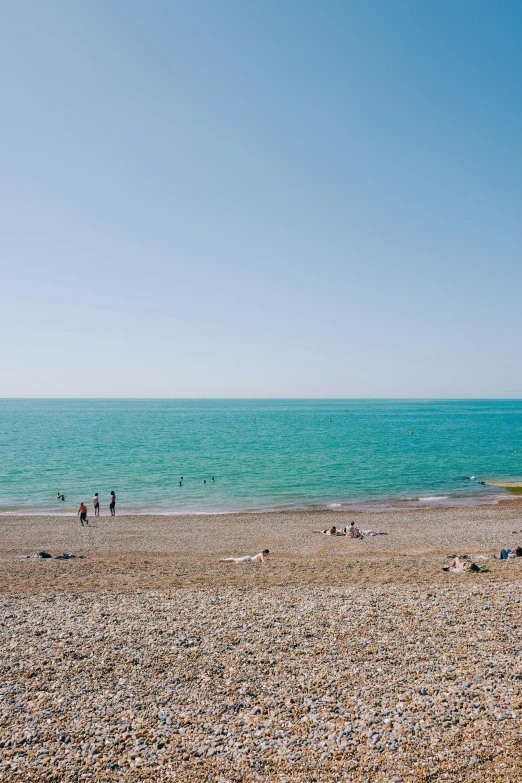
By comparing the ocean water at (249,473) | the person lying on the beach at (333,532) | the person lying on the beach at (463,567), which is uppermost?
the person lying on the beach at (463,567)

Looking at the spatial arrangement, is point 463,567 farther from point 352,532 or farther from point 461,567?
point 352,532

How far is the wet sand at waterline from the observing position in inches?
324

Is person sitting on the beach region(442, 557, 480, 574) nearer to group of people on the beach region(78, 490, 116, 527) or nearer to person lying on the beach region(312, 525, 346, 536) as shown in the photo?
person lying on the beach region(312, 525, 346, 536)

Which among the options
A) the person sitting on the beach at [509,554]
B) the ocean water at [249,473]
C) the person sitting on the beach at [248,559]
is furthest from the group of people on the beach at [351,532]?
the ocean water at [249,473]

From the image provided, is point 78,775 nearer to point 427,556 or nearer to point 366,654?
point 366,654

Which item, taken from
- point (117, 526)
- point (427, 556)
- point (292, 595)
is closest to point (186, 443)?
point (117, 526)

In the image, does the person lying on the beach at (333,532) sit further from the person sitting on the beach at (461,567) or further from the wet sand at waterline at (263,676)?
the person sitting on the beach at (461,567)

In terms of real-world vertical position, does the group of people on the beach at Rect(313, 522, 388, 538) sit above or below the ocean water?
above

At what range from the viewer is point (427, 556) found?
2309 centimetres

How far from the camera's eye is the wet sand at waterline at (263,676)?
824 centimetres

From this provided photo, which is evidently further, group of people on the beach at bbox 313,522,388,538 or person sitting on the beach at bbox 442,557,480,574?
group of people on the beach at bbox 313,522,388,538

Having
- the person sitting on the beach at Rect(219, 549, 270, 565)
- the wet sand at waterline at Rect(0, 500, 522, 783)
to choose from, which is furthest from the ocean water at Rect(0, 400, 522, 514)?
the wet sand at waterline at Rect(0, 500, 522, 783)

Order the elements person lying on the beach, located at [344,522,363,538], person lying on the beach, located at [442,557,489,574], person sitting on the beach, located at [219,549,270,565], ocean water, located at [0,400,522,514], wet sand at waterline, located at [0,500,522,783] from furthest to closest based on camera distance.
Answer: ocean water, located at [0,400,522,514] → person lying on the beach, located at [344,522,363,538] → person sitting on the beach, located at [219,549,270,565] → person lying on the beach, located at [442,557,489,574] → wet sand at waterline, located at [0,500,522,783]

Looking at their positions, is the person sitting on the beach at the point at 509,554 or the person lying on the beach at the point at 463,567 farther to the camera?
the person sitting on the beach at the point at 509,554
